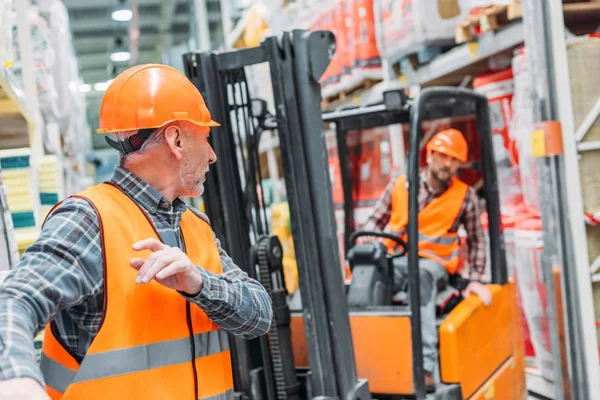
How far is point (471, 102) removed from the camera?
4.61 m

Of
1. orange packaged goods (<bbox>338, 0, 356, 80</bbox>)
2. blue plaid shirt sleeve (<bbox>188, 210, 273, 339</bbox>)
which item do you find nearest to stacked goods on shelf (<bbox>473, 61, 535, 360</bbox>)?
orange packaged goods (<bbox>338, 0, 356, 80</bbox>)

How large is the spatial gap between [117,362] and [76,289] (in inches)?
8.5

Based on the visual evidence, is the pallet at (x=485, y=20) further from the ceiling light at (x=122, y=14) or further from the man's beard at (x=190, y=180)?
the ceiling light at (x=122, y=14)

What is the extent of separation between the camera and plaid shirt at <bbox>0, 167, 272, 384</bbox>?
1420 millimetres

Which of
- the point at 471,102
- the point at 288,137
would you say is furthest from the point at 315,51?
the point at 471,102

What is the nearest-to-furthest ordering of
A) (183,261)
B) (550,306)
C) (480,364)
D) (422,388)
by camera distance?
1. (183,261)
2. (422,388)
3. (480,364)
4. (550,306)

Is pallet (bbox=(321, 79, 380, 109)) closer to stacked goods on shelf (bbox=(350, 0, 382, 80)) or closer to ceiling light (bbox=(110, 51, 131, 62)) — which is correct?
stacked goods on shelf (bbox=(350, 0, 382, 80))

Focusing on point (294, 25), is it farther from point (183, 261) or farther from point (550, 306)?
point (183, 261)

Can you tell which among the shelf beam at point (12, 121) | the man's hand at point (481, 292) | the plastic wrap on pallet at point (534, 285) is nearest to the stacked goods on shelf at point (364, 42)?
the plastic wrap on pallet at point (534, 285)

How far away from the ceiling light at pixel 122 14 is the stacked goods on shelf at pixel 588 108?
57.8 feet

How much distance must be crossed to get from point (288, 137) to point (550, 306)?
8.44ft

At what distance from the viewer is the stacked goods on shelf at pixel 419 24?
6133mm

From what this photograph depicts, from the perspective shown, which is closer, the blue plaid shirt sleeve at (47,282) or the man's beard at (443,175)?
the blue plaid shirt sleeve at (47,282)

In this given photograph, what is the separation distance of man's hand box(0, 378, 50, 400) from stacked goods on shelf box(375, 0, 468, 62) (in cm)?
525
